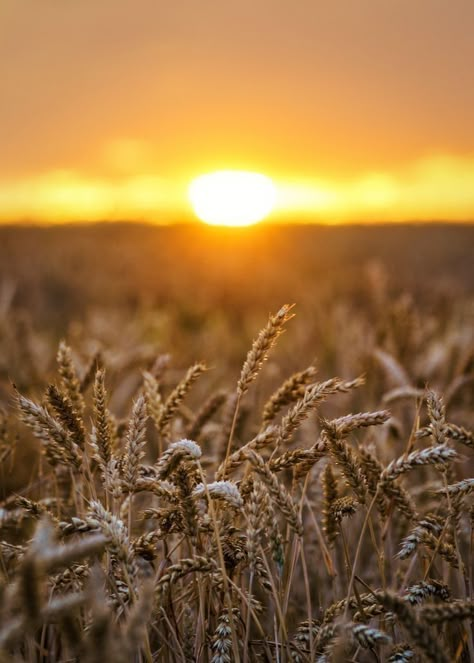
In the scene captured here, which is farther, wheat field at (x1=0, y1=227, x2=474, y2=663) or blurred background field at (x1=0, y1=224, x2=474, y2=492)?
blurred background field at (x1=0, y1=224, x2=474, y2=492)

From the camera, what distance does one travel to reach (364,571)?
3307mm

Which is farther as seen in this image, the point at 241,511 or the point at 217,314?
the point at 217,314

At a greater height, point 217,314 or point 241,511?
point 217,314

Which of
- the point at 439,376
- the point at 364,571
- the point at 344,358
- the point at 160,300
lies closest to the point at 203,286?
the point at 160,300

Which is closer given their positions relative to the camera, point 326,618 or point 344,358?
point 326,618

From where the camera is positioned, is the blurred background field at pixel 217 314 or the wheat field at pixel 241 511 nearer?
the wheat field at pixel 241 511

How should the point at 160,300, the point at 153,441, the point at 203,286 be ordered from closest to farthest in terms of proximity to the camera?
the point at 153,441 → the point at 160,300 → the point at 203,286

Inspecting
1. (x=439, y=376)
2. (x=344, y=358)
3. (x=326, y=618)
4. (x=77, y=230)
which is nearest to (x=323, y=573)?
(x=326, y=618)

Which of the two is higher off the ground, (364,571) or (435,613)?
(435,613)

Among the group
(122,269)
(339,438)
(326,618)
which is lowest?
(326,618)

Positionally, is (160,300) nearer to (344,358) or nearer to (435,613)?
(344,358)

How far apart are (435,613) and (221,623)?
1.94 ft

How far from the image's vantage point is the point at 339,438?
160 centimetres

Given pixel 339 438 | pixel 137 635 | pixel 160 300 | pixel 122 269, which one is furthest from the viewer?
pixel 122 269
